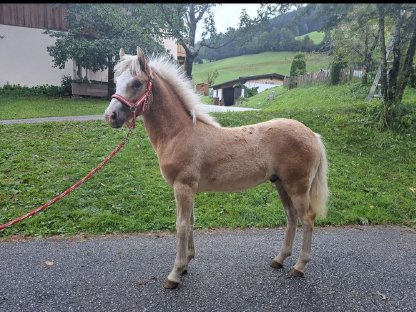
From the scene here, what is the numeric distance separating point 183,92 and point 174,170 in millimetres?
827

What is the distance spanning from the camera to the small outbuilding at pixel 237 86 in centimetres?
3958

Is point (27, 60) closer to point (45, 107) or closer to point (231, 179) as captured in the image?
point (45, 107)

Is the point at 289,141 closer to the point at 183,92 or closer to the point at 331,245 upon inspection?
the point at 183,92

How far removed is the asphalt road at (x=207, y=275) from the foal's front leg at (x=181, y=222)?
0.13 m

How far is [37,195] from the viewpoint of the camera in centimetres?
562

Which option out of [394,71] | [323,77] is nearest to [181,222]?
[394,71]

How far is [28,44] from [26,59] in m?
0.95

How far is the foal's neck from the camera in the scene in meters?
3.22

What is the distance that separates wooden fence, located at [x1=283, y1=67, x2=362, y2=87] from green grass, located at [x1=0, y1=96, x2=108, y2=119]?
15.8m

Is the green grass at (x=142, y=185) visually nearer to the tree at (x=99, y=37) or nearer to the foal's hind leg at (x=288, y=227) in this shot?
the foal's hind leg at (x=288, y=227)

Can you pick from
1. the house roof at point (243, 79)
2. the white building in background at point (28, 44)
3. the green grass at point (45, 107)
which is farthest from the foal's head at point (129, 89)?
the house roof at point (243, 79)

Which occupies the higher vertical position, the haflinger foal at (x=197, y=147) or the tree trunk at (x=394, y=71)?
the tree trunk at (x=394, y=71)

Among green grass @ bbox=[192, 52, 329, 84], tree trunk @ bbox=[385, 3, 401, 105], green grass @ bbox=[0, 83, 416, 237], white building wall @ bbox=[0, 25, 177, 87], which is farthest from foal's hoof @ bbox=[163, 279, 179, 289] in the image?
green grass @ bbox=[192, 52, 329, 84]

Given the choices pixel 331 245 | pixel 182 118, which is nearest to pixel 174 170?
pixel 182 118
